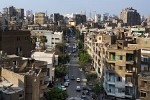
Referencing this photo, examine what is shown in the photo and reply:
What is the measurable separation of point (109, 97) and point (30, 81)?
19.3 metres

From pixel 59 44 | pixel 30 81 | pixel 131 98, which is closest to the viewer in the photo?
pixel 30 81

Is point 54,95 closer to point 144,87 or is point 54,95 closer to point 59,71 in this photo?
point 144,87

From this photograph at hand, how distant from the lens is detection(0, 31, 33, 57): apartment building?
38.0m

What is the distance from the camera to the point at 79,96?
4078cm

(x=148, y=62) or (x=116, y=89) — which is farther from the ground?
(x=148, y=62)

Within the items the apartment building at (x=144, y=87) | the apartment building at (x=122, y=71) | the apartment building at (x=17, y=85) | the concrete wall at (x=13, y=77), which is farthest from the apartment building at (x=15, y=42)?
the concrete wall at (x=13, y=77)

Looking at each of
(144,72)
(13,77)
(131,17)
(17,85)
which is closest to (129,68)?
(144,72)

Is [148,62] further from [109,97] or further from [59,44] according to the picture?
[59,44]

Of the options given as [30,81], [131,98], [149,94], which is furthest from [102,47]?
[30,81]

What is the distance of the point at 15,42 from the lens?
3894 cm

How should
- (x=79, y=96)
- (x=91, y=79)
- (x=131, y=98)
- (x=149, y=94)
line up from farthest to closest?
(x=91, y=79), (x=79, y=96), (x=131, y=98), (x=149, y=94)

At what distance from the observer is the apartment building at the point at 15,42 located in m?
38.0

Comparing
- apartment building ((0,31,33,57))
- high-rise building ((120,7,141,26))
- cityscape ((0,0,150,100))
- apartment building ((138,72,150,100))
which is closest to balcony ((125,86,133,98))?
cityscape ((0,0,150,100))

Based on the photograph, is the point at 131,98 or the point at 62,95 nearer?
the point at 62,95
